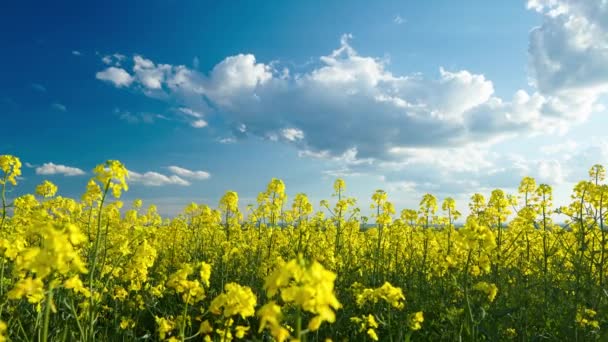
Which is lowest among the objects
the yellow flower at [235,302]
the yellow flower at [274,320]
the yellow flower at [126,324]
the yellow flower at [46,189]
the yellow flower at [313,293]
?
the yellow flower at [126,324]

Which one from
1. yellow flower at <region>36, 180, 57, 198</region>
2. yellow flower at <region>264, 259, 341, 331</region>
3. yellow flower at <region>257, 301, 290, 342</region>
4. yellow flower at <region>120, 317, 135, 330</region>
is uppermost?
yellow flower at <region>36, 180, 57, 198</region>

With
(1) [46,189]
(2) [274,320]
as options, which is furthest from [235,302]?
(1) [46,189]

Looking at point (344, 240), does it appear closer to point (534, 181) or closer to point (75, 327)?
point (534, 181)

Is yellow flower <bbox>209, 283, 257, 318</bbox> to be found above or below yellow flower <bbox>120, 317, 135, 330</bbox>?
above

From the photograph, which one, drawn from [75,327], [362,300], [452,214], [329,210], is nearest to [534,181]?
[452,214]

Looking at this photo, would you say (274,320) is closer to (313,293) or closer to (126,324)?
(313,293)

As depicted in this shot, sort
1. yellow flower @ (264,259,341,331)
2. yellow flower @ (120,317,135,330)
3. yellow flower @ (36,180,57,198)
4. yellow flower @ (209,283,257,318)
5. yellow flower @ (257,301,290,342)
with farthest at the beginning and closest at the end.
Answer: yellow flower @ (36,180,57,198) → yellow flower @ (120,317,135,330) → yellow flower @ (209,283,257,318) → yellow flower @ (257,301,290,342) → yellow flower @ (264,259,341,331)

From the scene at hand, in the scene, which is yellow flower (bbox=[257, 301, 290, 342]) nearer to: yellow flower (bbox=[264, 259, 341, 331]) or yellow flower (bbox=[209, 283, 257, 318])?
yellow flower (bbox=[264, 259, 341, 331])

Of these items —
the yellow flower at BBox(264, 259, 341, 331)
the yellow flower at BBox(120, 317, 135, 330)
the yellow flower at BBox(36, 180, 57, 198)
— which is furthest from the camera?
the yellow flower at BBox(36, 180, 57, 198)

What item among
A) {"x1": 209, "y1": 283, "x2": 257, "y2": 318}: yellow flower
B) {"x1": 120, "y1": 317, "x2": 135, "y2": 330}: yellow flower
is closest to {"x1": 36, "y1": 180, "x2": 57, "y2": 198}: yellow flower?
{"x1": 120, "y1": 317, "x2": 135, "y2": 330}: yellow flower

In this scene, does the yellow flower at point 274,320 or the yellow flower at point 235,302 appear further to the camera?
the yellow flower at point 235,302

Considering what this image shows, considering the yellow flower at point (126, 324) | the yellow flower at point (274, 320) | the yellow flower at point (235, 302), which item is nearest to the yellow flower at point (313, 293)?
the yellow flower at point (274, 320)

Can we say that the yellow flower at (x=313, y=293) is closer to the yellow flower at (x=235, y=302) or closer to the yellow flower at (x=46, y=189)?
the yellow flower at (x=235, y=302)

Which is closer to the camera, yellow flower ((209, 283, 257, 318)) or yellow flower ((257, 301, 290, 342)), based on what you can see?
yellow flower ((257, 301, 290, 342))
